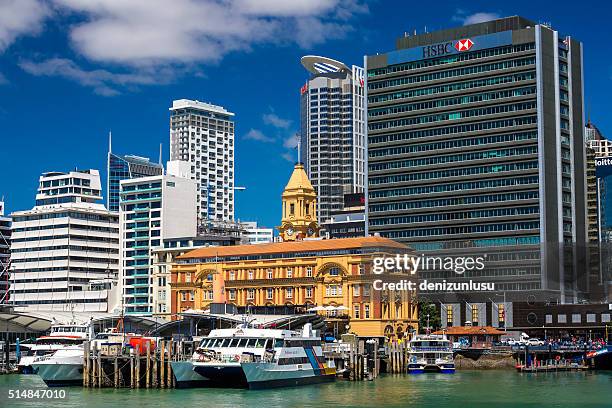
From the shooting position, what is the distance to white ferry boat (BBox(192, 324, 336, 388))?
10681 centimetres

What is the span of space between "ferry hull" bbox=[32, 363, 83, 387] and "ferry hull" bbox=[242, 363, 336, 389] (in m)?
21.9

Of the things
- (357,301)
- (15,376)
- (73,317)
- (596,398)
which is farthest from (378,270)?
(596,398)

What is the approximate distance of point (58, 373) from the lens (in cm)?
11475

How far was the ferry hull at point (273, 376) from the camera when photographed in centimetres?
10638

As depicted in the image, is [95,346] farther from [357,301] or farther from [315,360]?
[357,301]

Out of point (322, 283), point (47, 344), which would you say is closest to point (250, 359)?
point (47, 344)

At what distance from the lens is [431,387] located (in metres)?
116

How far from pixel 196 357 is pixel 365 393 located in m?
17.8

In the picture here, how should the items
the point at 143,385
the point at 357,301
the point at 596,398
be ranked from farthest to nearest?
the point at 357,301 → the point at 143,385 → the point at 596,398

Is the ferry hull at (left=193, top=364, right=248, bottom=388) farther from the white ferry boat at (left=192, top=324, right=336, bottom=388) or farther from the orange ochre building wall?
the orange ochre building wall

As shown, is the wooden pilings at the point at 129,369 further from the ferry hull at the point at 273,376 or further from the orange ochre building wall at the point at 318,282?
the orange ochre building wall at the point at 318,282

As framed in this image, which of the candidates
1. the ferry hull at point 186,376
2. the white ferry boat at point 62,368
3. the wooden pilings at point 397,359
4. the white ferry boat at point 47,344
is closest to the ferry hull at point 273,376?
the ferry hull at point 186,376

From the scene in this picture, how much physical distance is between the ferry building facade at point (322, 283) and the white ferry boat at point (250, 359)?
2501 inches

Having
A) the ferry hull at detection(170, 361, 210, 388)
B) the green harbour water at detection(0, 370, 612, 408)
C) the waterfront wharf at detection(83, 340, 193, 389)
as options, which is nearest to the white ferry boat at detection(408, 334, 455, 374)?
the green harbour water at detection(0, 370, 612, 408)
